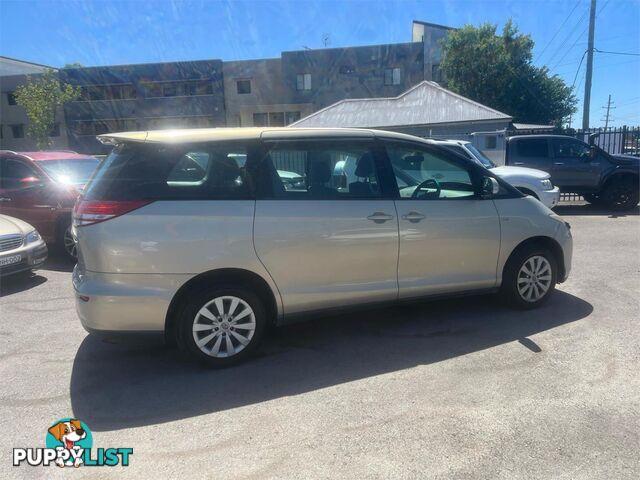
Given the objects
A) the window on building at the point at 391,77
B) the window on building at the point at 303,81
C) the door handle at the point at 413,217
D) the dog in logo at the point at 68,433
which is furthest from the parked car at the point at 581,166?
the window on building at the point at 303,81

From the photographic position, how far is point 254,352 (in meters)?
3.98

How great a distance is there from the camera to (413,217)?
409 centimetres

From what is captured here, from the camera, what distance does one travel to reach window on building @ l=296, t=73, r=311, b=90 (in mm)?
36031

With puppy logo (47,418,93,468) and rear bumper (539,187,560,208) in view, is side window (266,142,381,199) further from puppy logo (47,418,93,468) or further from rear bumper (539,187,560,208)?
rear bumper (539,187,560,208)

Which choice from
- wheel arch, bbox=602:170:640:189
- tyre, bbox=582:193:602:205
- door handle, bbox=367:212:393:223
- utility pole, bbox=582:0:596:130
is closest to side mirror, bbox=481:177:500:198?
door handle, bbox=367:212:393:223

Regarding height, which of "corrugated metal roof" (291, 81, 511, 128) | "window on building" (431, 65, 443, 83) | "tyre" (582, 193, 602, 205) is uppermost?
"window on building" (431, 65, 443, 83)

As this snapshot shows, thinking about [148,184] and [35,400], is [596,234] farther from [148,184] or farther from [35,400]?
[35,400]

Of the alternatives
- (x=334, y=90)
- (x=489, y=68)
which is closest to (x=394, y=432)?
(x=489, y=68)

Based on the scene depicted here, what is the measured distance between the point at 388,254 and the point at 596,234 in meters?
6.50

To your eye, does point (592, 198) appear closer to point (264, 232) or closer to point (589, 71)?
point (589, 71)

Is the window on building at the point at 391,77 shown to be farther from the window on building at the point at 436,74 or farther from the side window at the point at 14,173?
the side window at the point at 14,173

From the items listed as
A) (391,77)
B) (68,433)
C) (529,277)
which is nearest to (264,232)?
(68,433)

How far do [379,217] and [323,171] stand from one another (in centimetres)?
61

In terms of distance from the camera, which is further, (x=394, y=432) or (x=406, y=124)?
(x=406, y=124)
